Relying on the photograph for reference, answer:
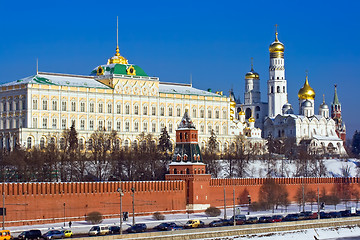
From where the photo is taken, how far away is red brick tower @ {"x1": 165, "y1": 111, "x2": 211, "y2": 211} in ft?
247

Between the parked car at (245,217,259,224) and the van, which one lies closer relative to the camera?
the van

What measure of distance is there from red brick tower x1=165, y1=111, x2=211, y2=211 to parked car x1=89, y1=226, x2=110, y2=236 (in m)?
16.4

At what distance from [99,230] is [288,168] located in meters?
47.3

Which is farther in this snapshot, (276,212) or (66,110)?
(66,110)

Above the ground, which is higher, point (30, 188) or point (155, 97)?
→ point (155, 97)

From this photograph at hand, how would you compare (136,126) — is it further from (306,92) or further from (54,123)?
(306,92)

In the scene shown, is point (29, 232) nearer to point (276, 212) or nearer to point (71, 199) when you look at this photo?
point (71, 199)

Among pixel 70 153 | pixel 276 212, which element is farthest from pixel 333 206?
pixel 70 153

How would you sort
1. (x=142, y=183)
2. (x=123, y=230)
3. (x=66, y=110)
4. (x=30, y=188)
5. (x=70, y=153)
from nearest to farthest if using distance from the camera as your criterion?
1. (x=123, y=230)
2. (x=30, y=188)
3. (x=142, y=183)
4. (x=70, y=153)
5. (x=66, y=110)

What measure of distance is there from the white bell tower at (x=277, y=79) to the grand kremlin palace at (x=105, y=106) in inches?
896

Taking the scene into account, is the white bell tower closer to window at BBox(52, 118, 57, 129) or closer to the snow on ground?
the snow on ground

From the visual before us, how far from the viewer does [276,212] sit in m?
76.6

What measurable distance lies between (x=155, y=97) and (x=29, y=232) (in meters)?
59.1

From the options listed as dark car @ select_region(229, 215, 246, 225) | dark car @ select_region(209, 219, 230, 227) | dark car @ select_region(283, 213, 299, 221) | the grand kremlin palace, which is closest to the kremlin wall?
dark car @ select_region(229, 215, 246, 225)
